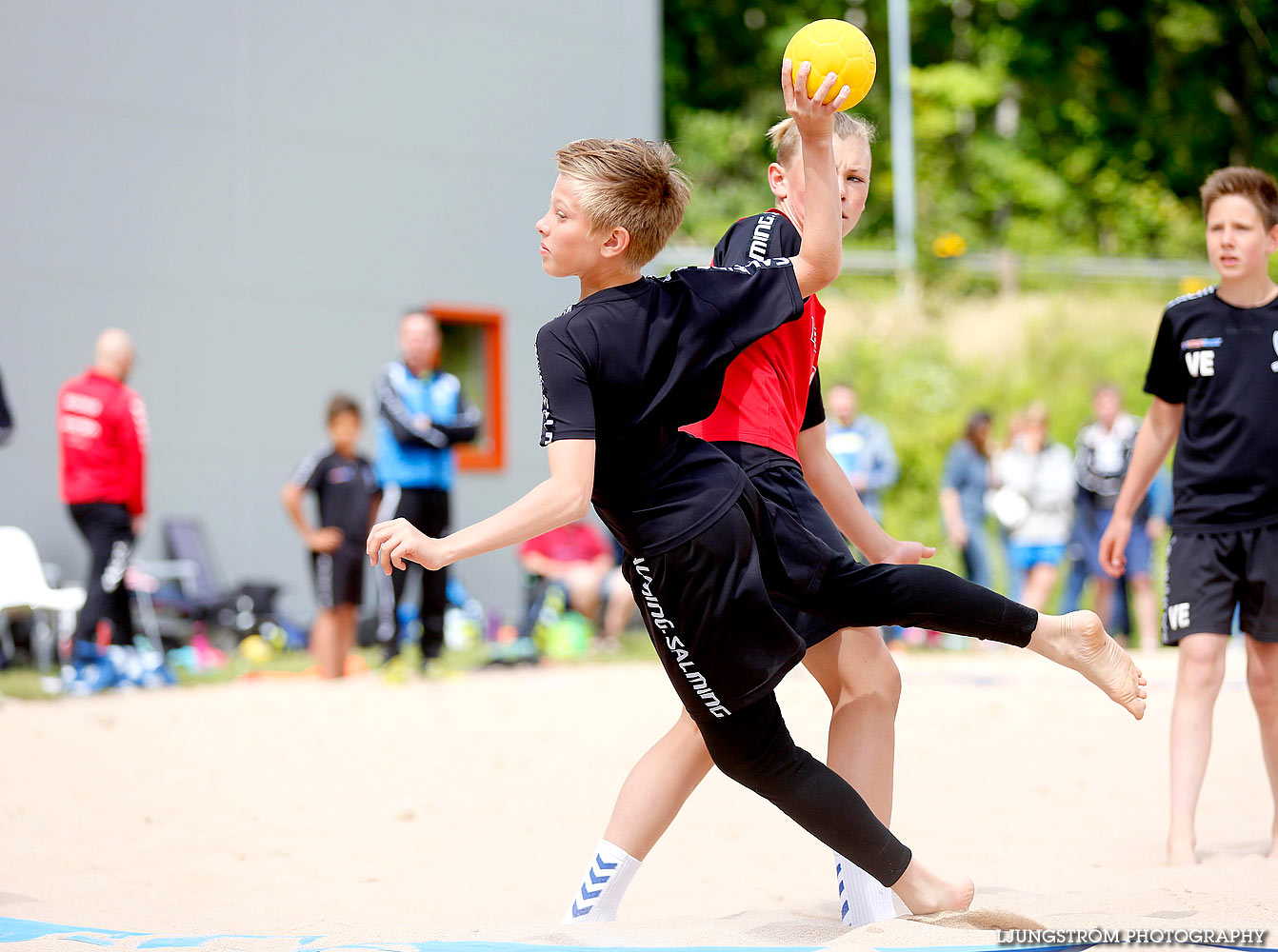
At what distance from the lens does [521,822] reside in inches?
198

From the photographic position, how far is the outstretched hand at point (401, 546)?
269 cm

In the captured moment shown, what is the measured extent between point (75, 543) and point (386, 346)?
3398 mm

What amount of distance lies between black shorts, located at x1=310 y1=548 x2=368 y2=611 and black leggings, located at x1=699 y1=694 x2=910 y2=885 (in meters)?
6.37

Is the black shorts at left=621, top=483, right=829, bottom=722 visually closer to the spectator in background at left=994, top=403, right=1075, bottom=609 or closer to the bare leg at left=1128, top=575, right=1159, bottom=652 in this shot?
the bare leg at left=1128, top=575, right=1159, bottom=652

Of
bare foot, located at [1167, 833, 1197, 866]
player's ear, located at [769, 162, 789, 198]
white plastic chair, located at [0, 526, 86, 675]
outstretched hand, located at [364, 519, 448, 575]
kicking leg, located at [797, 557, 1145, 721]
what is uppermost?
player's ear, located at [769, 162, 789, 198]

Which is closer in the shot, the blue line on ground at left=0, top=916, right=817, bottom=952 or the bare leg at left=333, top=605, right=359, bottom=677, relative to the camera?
the blue line on ground at left=0, top=916, right=817, bottom=952

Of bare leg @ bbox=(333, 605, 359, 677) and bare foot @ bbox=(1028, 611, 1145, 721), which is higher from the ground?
bare foot @ bbox=(1028, 611, 1145, 721)

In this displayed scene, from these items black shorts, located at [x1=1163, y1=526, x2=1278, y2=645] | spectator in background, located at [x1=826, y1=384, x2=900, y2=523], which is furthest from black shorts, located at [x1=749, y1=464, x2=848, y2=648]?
spectator in background, located at [x1=826, y1=384, x2=900, y2=523]

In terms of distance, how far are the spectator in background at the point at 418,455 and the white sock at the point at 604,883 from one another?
18.6ft

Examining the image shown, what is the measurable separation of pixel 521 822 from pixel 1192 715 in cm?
225

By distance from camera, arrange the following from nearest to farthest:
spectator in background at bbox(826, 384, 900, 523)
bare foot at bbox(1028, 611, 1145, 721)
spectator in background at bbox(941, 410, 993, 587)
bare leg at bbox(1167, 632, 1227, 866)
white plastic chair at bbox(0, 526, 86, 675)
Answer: bare foot at bbox(1028, 611, 1145, 721)
bare leg at bbox(1167, 632, 1227, 866)
white plastic chair at bbox(0, 526, 86, 675)
spectator in background at bbox(826, 384, 900, 523)
spectator in background at bbox(941, 410, 993, 587)

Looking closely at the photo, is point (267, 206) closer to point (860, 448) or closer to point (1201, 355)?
point (860, 448)

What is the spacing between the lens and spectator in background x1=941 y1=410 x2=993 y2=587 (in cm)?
1211

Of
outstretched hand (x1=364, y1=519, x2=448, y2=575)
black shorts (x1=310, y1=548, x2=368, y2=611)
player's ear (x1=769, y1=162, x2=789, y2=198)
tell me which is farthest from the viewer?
black shorts (x1=310, y1=548, x2=368, y2=611)
